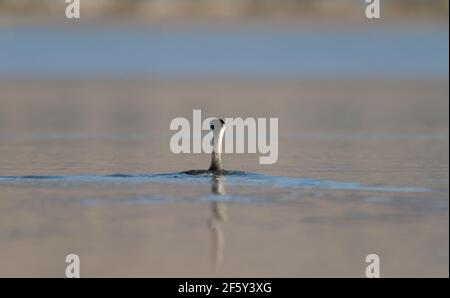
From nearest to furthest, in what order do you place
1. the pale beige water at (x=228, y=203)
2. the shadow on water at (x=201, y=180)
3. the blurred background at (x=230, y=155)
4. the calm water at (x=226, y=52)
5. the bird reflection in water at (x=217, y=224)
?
the pale beige water at (x=228, y=203), the bird reflection in water at (x=217, y=224), the blurred background at (x=230, y=155), the shadow on water at (x=201, y=180), the calm water at (x=226, y=52)

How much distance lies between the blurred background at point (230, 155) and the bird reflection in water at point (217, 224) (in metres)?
0.05

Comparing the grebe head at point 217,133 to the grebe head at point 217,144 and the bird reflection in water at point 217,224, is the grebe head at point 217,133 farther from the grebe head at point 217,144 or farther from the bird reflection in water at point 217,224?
the bird reflection in water at point 217,224

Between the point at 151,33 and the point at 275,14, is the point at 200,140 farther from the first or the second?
the point at 275,14

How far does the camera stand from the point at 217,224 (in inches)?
583

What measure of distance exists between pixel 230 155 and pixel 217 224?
7832mm

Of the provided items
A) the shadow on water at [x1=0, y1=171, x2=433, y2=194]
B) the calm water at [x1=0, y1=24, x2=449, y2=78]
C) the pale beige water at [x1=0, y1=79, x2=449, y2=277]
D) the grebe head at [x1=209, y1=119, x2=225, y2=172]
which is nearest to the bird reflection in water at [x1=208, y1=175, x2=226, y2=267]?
the pale beige water at [x1=0, y1=79, x2=449, y2=277]

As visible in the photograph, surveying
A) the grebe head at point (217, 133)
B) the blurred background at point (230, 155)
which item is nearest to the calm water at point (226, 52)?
the blurred background at point (230, 155)

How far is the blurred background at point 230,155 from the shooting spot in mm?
13617

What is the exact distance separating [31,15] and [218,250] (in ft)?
188

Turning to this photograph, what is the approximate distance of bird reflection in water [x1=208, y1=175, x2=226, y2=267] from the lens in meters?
13.5

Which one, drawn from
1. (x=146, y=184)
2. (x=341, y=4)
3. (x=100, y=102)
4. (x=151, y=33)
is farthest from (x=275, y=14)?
(x=146, y=184)

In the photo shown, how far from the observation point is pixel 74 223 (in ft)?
49.1

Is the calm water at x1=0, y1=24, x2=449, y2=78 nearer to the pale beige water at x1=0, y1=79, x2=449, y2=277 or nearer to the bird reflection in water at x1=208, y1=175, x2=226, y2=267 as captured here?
the pale beige water at x1=0, y1=79, x2=449, y2=277
